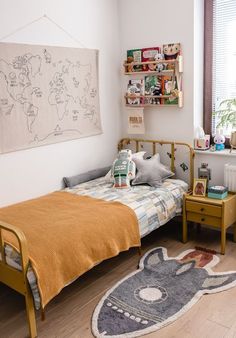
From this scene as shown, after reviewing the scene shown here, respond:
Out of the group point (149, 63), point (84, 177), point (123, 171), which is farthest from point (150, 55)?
point (84, 177)

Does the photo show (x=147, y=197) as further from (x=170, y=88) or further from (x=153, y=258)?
(x=170, y=88)

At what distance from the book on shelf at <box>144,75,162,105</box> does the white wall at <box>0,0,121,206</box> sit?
43 centimetres

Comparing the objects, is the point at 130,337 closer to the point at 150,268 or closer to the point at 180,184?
the point at 150,268

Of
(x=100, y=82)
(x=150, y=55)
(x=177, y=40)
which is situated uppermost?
(x=177, y=40)

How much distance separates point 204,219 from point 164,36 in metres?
1.85

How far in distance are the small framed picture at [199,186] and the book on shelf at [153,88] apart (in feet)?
3.02

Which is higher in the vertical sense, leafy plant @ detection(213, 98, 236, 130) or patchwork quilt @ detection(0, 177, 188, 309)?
leafy plant @ detection(213, 98, 236, 130)

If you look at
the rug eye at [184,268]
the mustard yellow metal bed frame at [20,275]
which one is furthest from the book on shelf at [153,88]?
Result: the mustard yellow metal bed frame at [20,275]

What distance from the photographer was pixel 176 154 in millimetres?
3764

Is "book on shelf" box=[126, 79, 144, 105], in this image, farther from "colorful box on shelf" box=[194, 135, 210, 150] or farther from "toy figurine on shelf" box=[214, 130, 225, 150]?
"toy figurine on shelf" box=[214, 130, 225, 150]

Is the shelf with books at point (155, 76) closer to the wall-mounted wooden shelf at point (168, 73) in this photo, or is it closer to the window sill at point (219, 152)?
the wall-mounted wooden shelf at point (168, 73)

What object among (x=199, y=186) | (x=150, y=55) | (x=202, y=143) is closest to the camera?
(x=199, y=186)

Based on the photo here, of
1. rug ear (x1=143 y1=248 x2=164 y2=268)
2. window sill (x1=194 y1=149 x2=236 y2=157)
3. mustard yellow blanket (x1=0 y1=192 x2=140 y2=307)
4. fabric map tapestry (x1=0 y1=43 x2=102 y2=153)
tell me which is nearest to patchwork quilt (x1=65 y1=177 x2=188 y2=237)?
mustard yellow blanket (x1=0 y1=192 x2=140 y2=307)

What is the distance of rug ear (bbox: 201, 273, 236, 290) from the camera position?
2.64 m
